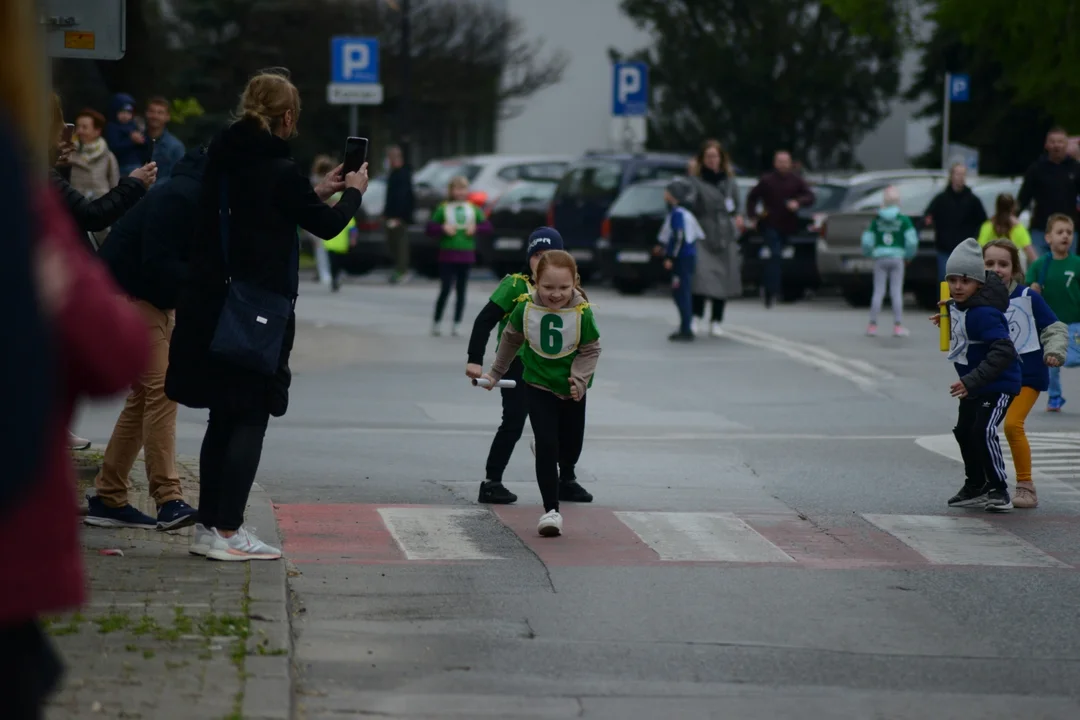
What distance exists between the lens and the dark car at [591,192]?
29.0 meters

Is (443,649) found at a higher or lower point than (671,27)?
lower

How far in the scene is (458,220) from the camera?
20.4 m

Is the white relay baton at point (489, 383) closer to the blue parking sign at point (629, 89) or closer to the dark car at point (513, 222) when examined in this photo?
the dark car at point (513, 222)

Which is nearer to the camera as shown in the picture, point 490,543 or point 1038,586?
point 1038,586

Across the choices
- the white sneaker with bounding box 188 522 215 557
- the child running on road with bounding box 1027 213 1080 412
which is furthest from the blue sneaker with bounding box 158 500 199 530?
the child running on road with bounding box 1027 213 1080 412

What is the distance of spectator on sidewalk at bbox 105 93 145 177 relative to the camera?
16641mm

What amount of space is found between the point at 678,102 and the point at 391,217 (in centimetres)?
1923

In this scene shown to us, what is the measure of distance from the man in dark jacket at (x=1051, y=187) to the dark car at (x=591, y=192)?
28.0 feet

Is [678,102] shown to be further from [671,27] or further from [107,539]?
[107,539]

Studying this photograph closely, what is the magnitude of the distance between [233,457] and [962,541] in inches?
131

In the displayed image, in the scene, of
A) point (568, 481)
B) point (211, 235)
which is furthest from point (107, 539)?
point (568, 481)

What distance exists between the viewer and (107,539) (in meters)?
8.07

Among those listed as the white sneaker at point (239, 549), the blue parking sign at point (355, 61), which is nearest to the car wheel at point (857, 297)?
the blue parking sign at point (355, 61)

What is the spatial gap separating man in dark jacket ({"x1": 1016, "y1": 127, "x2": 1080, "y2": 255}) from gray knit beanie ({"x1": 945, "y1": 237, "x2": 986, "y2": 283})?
10743mm
